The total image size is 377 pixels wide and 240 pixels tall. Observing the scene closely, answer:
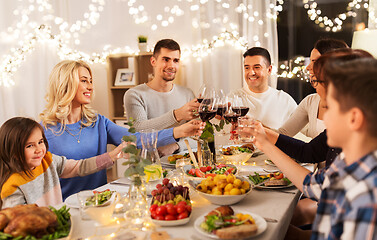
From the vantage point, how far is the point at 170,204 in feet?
4.27

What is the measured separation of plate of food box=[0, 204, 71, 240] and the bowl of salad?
0.71 metres

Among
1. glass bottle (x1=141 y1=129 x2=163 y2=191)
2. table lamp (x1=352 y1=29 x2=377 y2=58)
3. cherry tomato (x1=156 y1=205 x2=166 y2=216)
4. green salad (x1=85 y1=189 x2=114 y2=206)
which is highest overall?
table lamp (x1=352 y1=29 x2=377 y2=58)

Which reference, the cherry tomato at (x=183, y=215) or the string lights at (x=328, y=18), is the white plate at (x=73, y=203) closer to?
the cherry tomato at (x=183, y=215)

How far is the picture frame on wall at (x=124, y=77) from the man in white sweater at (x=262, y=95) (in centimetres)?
158

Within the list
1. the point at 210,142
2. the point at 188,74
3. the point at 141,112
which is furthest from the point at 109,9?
the point at 210,142

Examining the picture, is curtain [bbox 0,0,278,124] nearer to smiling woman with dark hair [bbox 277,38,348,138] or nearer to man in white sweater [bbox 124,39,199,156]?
man in white sweater [bbox 124,39,199,156]

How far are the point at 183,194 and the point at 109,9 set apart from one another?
4.06m

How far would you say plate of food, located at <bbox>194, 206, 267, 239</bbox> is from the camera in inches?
44.5

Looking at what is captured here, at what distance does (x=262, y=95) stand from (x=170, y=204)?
2496 millimetres

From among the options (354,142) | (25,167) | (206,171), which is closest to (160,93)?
(206,171)

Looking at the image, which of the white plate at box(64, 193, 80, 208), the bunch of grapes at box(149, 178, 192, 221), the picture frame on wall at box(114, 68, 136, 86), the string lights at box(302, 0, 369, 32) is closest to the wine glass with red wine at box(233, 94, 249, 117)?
the bunch of grapes at box(149, 178, 192, 221)

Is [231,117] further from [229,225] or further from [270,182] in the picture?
[229,225]

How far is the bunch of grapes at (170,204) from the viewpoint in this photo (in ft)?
4.18

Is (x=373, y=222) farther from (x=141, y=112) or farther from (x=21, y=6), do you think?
(x=21, y=6)
